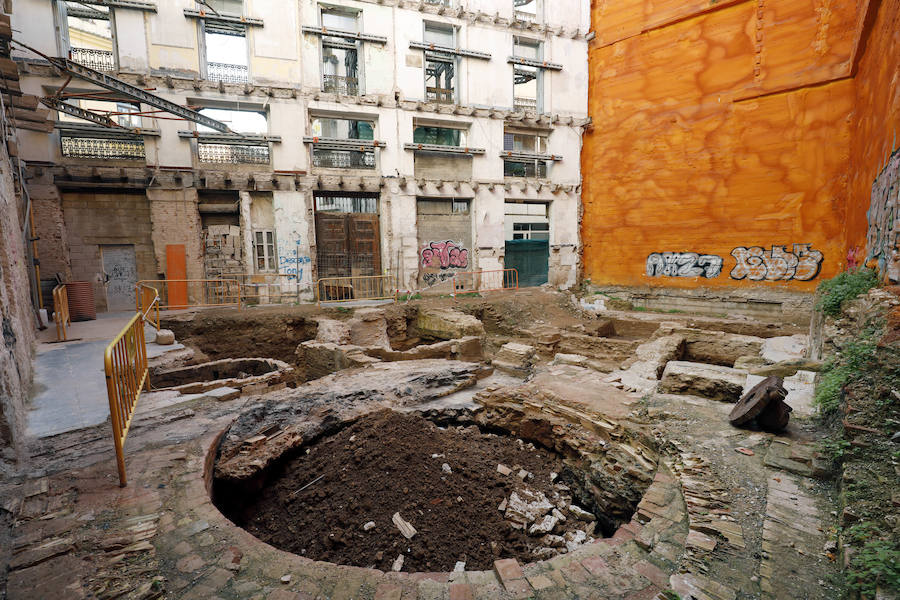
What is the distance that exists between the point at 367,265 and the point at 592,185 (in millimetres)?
10050

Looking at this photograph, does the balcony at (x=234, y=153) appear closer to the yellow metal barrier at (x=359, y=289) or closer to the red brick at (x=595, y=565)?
the yellow metal barrier at (x=359, y=289)

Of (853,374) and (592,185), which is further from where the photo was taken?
(592,185)

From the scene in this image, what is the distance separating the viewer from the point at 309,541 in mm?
3730

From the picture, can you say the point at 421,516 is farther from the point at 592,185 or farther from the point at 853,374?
the point at 592,185

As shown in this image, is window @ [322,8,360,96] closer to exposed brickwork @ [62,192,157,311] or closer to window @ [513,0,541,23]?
window @ [513,0,541,23]

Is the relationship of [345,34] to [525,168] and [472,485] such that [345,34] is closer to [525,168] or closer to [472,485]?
[525,168]

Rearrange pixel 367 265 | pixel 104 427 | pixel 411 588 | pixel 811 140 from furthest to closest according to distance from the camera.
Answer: pixel 367 265 → pixel 811 140 → pixel 104 427 → pixel 411 588

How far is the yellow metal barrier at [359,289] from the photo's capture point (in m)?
14.7

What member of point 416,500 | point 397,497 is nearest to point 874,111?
point 416,500

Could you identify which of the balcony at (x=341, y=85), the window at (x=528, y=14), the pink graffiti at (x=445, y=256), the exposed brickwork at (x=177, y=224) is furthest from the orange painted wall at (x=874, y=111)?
the exposed brickwork at (x=177, y=224)

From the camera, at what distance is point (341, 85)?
16156 mm

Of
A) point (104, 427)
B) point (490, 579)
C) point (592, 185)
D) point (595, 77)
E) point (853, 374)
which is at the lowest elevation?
point (490, 579)

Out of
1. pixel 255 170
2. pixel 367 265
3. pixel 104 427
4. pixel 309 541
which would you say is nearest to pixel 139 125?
pixel 255 170

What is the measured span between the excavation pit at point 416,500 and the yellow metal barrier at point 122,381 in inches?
43.0
